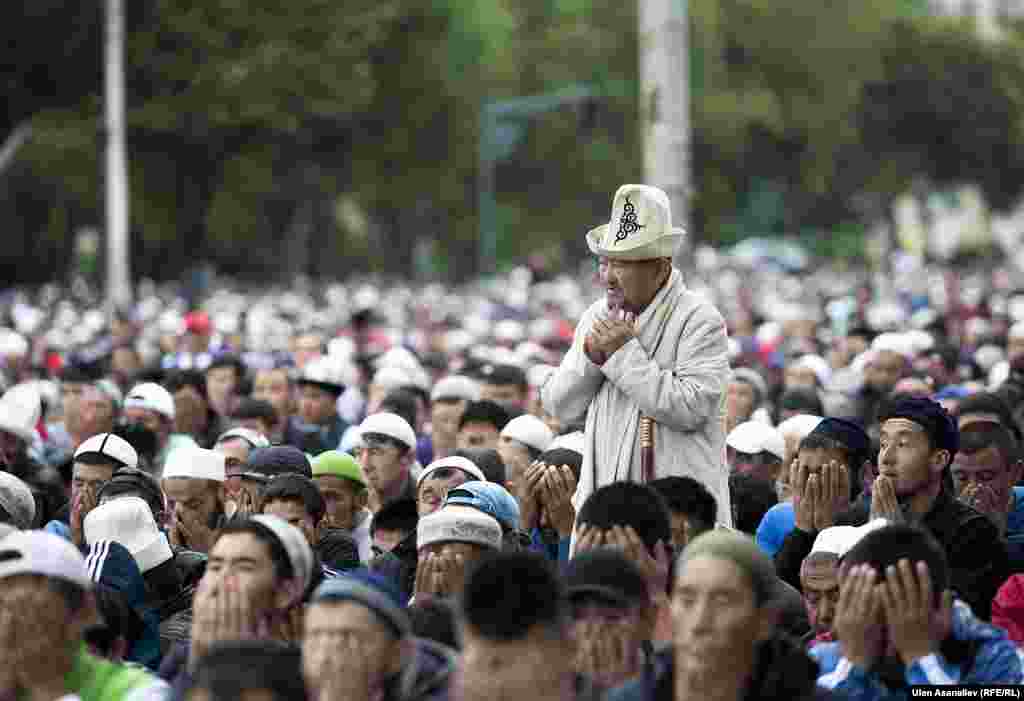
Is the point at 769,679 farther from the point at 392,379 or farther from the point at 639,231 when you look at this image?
the point at 392,379

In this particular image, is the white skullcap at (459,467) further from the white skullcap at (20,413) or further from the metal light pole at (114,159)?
the metal light pole at (114,159)

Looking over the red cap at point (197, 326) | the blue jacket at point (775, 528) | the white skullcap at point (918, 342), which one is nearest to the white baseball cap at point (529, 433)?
the blue jacket at point (775, 528)

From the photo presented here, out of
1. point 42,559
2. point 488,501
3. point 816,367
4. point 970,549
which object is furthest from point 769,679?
point 816,367

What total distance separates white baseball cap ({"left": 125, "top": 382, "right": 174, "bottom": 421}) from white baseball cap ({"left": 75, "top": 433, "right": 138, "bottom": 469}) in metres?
2.44

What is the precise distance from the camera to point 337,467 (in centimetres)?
1163

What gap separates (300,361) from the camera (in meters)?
19.6

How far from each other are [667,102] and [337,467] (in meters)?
5.98

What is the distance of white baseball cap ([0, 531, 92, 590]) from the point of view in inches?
278

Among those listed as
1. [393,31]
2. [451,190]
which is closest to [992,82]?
[451,190]

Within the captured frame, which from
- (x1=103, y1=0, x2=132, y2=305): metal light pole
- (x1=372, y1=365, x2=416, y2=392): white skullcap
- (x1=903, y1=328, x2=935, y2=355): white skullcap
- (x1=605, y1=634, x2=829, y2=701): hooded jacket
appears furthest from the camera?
(x1=103, y1=0, x2=132, y2=305): metal light pole

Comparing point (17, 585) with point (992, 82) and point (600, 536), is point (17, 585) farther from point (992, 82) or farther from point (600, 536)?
point (992, 82)

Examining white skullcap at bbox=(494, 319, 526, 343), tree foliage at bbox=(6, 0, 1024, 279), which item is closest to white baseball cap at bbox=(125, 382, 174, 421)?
white skullcap at bbox=(494, 319, 526, 343)

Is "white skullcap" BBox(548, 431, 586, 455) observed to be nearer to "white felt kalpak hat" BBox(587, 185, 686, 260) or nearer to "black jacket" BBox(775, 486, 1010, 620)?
"black jacket" BBox(775, 486, 1010, 620)

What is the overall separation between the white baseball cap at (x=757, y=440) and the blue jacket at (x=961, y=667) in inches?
217
